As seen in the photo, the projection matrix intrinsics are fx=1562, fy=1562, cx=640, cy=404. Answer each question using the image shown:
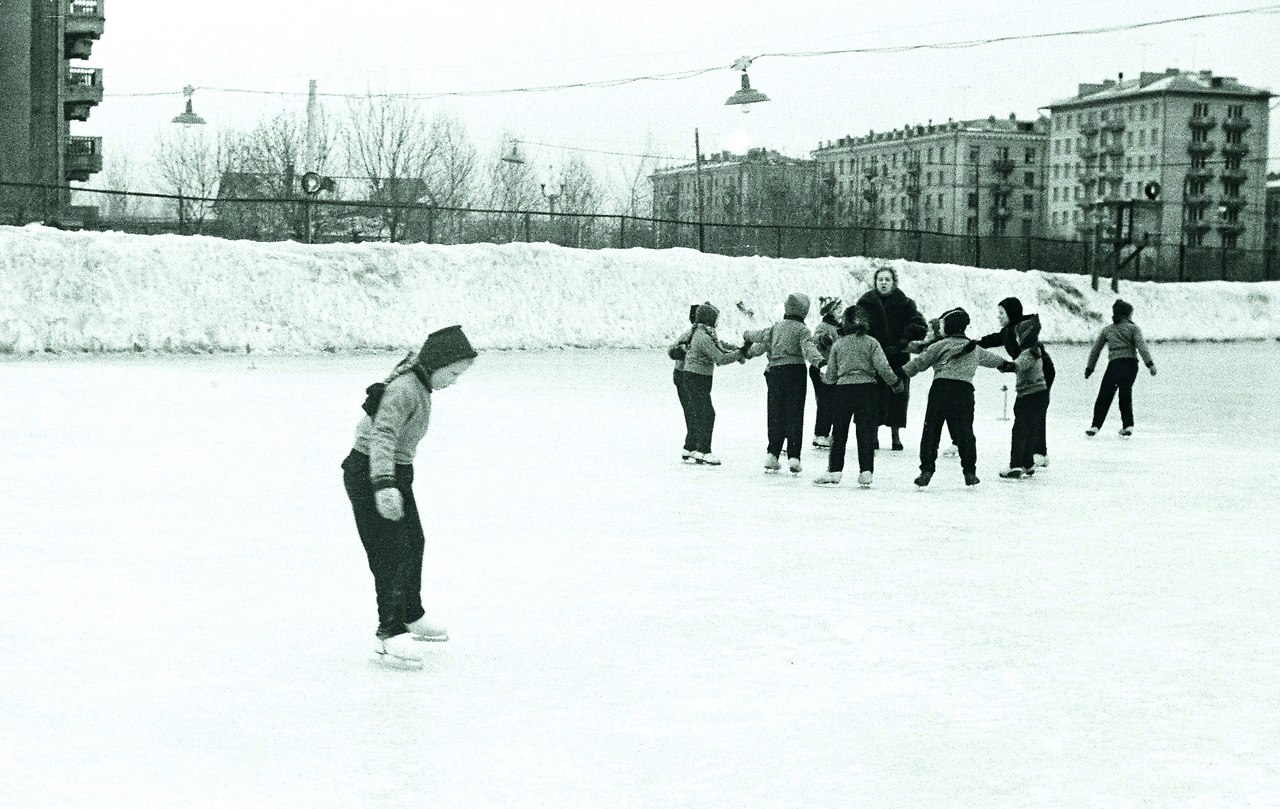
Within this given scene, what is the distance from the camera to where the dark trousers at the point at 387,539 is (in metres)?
6.30

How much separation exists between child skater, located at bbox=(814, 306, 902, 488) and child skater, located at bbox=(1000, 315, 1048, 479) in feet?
4.73

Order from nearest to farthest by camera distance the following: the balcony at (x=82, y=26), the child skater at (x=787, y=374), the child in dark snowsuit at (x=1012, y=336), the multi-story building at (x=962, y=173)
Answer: the child skater at (x=787, y=374), the child in dark snowsuit at (x=1012, y=336), the balcony at (x=82, y=26), the multi-story building at (x=962, y=173)

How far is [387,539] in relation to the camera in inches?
249

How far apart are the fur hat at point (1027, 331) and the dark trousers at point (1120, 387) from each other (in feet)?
11.5

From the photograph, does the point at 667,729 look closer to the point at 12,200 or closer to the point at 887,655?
the point at 887,655

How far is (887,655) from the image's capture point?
21.4 ft

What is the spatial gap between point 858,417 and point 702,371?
179 cm

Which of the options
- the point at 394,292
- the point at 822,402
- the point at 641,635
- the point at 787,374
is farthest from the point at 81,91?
the point at 641,635

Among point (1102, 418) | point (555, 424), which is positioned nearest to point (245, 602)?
point (555, 424)

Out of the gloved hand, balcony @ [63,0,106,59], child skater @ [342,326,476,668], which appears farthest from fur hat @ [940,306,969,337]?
balcony @ [63,0,106,59]

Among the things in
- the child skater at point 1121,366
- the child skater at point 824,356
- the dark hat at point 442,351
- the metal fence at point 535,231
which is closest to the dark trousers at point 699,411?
the child skater at point 824,356

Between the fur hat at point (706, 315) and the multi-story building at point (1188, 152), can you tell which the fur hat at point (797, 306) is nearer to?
the fur hat at point (706, 315)

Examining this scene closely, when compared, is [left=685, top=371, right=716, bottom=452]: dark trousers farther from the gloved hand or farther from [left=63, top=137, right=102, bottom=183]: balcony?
[left=63, top=137, right=102, bottom=183]: balcony

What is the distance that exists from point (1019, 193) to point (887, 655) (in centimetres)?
15541
